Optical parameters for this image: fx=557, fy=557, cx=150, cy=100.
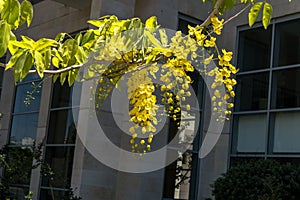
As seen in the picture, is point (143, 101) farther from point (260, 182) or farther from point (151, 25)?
point (260, 182)

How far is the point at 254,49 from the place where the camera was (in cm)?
1132

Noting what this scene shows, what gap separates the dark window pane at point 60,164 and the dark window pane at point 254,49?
4.04 meters

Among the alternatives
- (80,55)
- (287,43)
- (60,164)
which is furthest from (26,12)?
(60,164)

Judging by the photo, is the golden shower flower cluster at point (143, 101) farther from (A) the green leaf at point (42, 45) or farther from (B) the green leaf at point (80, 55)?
(A) the green leaf at point (42, 45)

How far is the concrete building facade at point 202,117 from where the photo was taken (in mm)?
10359

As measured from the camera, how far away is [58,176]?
36.8ft

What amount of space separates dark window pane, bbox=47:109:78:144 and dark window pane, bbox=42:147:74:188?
191mm

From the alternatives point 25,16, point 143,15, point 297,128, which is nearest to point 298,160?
point 297,128

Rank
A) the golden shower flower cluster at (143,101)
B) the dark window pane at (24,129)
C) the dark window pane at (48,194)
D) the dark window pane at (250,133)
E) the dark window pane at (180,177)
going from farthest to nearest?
the dark window pane at (24,129) → the dark window pane at (48,194) → the dark window pane at (180,177) → the dark window pane at (250,133) → the golden shower flower cluster at (143,101)

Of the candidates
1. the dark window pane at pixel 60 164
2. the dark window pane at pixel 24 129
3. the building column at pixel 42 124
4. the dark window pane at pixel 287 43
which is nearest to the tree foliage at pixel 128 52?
the dark window pane at pixel 287 43

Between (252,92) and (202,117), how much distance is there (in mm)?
1316

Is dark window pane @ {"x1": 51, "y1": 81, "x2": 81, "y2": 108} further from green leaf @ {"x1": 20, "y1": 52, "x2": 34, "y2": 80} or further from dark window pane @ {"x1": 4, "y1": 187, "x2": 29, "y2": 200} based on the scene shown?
green leaf @ {"x1": 20, "y1": 52, "x2": 34, "y2": 80}

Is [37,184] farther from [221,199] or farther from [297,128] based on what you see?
[297,128]

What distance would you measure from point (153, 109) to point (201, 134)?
8.03 metres
